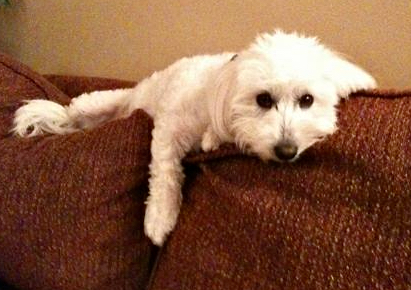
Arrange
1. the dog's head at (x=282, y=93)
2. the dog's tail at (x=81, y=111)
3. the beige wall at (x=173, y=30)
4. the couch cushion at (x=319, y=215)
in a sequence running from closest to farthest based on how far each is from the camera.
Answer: the couch cushion at (x=319, y=215)
the dog's head at (x=282, y=93)
the beige wall at (x=173, y=30)
the dog's tail at (x=81, y=111)

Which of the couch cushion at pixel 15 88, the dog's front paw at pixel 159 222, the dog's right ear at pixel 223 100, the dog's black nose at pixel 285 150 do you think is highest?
the dog's right ear at pixel 223 100

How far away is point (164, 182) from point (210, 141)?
0.13m

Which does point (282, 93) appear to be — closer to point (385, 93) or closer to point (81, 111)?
point (385, 93)

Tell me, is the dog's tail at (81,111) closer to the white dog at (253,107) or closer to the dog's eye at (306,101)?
the white dog at (253,107)

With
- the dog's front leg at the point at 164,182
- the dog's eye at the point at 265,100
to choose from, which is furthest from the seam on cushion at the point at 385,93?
the dog's front leg at the point at 164,182

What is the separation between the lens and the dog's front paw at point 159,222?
0.91 metres

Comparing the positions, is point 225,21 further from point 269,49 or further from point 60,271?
point 60,271

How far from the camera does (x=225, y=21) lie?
1.40 meters

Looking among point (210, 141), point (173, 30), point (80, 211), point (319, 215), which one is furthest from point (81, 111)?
point (319, 215)

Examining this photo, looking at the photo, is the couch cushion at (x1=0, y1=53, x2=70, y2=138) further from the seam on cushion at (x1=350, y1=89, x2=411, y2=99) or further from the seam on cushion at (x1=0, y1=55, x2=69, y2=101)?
the seam on cushion at (x1=350, y1=89, x2=411, y2=99)

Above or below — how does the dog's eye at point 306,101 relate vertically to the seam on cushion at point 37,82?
above

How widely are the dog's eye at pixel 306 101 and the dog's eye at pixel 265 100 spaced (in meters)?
0.05

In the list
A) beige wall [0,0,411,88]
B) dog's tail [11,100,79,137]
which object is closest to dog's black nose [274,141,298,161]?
beige wall [0,0,411,88]

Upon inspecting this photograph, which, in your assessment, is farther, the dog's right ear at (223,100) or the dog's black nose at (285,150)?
the dog's right ear at (223,100)
